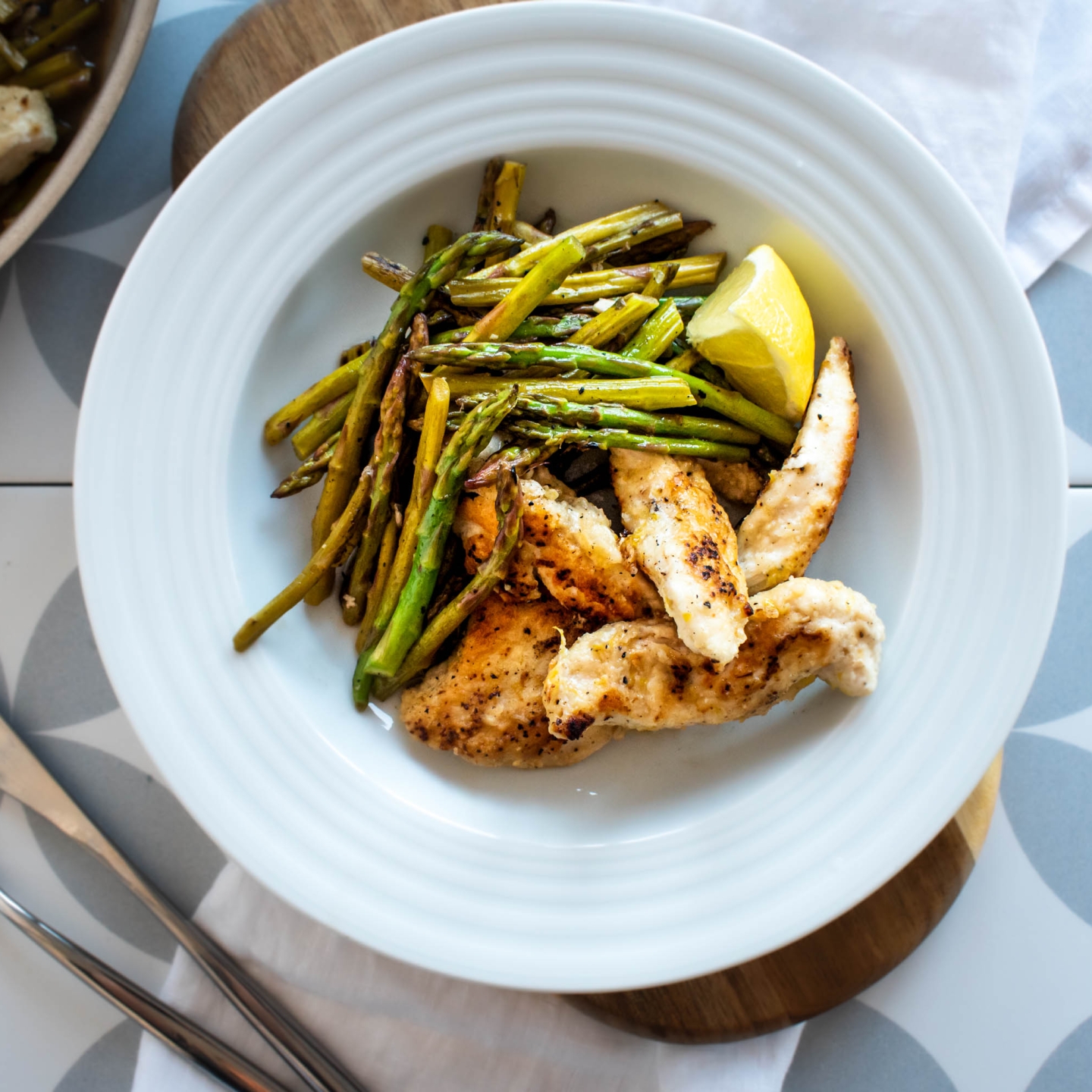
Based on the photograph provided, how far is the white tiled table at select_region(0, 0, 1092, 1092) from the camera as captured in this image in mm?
3105

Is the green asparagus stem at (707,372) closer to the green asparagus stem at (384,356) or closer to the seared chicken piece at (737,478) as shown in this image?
the seared chicken piece at (737,478)

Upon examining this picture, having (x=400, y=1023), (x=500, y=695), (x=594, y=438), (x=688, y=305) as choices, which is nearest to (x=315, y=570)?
(x=500, y=695)

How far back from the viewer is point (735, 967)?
281 centimetres

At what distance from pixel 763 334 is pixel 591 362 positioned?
48 centimetres

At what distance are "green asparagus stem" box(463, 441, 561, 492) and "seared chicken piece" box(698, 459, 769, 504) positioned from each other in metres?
0.52

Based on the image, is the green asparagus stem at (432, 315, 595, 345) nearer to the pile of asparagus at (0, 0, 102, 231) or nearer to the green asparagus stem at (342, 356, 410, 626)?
the green asparagus stem at (342, 356, 410, 626)

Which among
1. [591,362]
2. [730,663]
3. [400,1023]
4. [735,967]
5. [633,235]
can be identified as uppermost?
[633,235]

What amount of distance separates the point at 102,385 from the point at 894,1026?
3305 mm

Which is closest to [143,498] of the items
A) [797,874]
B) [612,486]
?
[612,486]

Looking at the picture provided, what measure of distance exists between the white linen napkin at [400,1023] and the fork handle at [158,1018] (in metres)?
0.09

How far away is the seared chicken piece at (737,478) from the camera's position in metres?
2.72

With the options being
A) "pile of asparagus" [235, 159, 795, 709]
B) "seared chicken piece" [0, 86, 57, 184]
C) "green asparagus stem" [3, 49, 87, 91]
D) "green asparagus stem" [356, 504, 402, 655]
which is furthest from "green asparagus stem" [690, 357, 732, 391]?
"green asparagus stem" [3, 49, 87, 91]

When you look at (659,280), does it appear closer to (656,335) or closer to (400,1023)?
(656,335)

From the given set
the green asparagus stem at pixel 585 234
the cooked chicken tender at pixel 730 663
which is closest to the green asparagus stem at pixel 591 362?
the green asparagus stem at pixel 585 234
